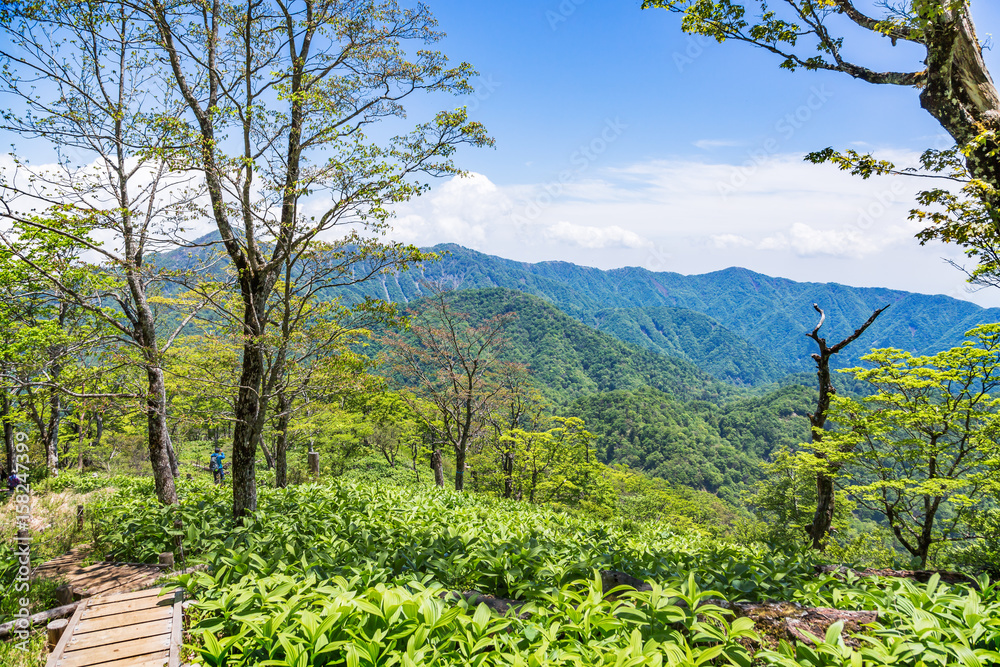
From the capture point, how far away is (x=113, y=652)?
11.8 feet

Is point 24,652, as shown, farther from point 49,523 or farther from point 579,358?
point 579,358

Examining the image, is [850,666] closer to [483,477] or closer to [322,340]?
[322,340]

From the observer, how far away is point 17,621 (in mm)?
4105

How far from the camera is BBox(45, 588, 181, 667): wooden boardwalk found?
352 centimetres

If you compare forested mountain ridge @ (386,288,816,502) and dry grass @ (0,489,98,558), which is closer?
dry grass @ (0,489,98,558)

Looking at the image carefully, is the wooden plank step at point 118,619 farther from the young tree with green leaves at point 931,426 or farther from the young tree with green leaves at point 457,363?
the young tree with green leaves at point 931,426

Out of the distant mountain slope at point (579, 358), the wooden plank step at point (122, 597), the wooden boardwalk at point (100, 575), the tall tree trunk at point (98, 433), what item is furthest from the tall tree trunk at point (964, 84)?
the distant mountain slope at point (579, 358)

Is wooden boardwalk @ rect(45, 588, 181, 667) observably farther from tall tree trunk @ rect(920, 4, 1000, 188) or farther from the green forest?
tall tree trunk @ rect(920, 4, 1000, 188)

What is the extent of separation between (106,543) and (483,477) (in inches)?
766

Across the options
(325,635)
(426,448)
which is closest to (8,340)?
(325,635)

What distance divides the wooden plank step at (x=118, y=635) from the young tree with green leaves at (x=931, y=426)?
1171 cm

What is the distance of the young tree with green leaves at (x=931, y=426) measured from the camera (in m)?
9.00

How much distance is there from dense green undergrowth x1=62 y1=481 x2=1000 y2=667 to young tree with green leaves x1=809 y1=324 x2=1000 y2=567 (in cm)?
539

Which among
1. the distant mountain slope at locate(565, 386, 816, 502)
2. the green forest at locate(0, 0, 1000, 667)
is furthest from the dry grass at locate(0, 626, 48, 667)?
the distant mountain slope at locate(565, 386, 816, 502)
